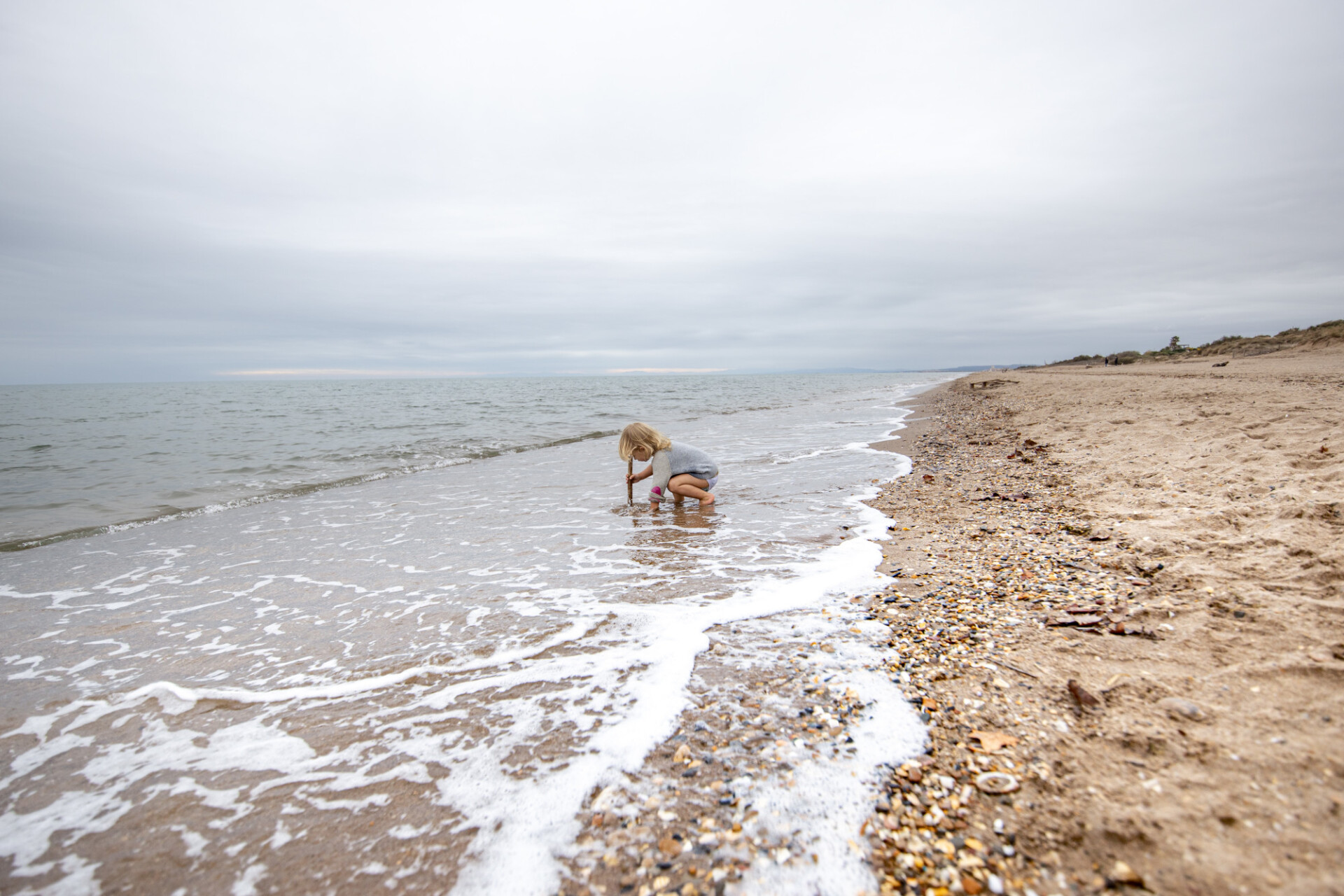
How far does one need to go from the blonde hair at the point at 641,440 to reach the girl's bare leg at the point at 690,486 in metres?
0.48

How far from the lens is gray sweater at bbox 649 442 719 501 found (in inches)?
320

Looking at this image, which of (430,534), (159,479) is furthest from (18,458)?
(430,534)

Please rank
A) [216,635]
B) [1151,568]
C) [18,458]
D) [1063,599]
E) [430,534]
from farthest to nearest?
[18,458] < [430,534] < [216,635] < [1151,568] < [1063,599]

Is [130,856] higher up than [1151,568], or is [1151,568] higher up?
[1151,568]

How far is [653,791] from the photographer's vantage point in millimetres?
2449

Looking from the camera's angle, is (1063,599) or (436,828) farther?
(1063,599)

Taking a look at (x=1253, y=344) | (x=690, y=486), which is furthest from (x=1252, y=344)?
(x=690, y=486)

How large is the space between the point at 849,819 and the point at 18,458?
22.3 meters

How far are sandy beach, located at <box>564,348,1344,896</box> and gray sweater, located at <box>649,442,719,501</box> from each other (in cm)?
307

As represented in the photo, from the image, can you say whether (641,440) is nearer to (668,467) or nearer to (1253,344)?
(668,467)

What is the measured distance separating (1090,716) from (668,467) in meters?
5.97

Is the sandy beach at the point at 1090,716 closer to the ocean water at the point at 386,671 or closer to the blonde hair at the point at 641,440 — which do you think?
the ocean water at the point at 386,671

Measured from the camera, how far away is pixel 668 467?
812cm

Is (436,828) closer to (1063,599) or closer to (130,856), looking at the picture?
(130,856)
